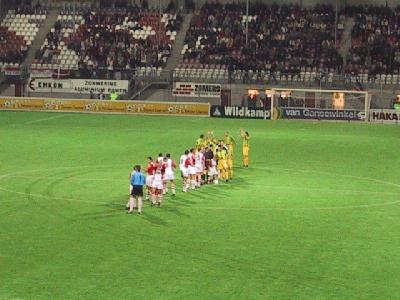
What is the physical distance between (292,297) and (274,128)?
38291mm

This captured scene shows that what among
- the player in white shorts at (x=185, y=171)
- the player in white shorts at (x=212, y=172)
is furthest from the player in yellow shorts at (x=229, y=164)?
the player in white shorts at (x=185, y=171)

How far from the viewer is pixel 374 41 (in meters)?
66.9

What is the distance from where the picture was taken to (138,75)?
218 feet

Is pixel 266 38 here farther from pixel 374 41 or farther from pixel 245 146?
pixel 245 146

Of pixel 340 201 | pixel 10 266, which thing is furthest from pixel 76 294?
pixel 340 201

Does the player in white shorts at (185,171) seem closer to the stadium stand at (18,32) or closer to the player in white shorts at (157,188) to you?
the player in white shorts at (157,188)

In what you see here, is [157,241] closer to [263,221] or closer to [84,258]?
[84,258]

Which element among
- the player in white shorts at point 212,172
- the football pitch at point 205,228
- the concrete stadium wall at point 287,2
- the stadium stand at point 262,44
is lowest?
the football pitch at point 205,228

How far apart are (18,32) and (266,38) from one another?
21624 millimetres

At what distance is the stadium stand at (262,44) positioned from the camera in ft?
214

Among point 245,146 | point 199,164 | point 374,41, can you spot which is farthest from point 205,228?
point 374,41

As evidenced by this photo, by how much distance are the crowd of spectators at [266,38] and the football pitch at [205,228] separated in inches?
922

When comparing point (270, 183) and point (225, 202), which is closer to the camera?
point (225, 202)

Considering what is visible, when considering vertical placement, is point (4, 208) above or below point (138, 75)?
below
